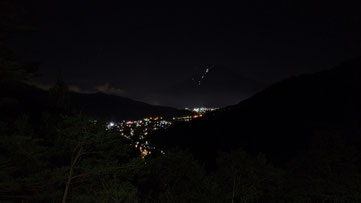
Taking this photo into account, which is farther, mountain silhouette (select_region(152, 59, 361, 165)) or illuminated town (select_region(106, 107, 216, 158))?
mountain silhouette (select_region(152, 59, 361, 165))

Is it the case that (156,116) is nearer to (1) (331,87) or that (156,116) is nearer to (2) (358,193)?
(1) (331,87)

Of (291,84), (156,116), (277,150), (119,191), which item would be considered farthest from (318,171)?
(156,116)

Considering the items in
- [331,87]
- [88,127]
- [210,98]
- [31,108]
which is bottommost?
[88,127]

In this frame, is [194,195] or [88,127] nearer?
[88,127]

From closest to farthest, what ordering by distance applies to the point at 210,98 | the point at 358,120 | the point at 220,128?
the point at 358,120, the point at 220,128, the point at 210,98

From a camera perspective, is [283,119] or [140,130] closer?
[140,130]

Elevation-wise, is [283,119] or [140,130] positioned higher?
[283,119]

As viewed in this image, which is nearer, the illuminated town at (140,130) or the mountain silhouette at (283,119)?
the illuminated town at (140,130)

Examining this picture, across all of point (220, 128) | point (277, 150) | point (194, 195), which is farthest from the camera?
point (220, 128)
